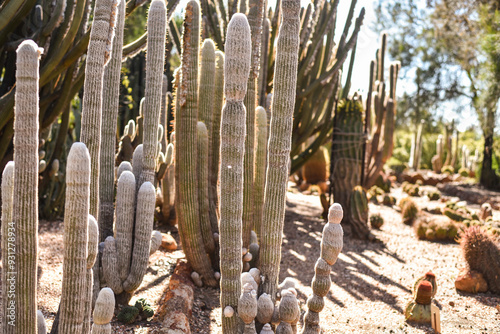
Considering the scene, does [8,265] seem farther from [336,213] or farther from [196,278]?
[196,278]

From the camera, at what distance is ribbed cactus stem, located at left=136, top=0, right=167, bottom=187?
3703 mm

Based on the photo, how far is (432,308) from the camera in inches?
163

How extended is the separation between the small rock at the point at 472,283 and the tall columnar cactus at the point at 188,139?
297 cm

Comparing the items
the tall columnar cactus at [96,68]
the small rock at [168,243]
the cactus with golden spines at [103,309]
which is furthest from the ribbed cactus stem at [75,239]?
the small rock at [168,243]

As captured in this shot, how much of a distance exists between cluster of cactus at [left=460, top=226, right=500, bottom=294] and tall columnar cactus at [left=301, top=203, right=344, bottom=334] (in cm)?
303

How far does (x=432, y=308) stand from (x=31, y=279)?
10.9ft

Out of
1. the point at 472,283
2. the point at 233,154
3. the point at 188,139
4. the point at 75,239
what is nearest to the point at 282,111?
the point at 233,154

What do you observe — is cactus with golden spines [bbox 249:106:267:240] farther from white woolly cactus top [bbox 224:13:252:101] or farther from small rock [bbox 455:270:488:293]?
small rock [bbox 455:270:488:293]

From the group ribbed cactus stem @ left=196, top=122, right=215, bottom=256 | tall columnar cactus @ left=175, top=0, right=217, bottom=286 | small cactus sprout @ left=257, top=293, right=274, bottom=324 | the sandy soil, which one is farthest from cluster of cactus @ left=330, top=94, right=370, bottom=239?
small cactus sprout @ left=257, top=293, right=274, bottom=324

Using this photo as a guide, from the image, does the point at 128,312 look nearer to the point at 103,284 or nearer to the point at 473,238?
the point at 103,284

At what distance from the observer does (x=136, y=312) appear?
3705 mm

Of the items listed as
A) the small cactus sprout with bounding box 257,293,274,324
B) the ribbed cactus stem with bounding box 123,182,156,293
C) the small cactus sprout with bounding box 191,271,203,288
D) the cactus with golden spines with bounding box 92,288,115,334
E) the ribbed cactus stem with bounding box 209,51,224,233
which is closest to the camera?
the cactus with golden spines with bounding box 92,288,115,334

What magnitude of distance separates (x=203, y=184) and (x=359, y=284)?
2283 mm

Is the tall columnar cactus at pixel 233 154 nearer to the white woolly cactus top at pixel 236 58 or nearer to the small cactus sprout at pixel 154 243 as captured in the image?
the white woolly cactus top at pixel 236 58
